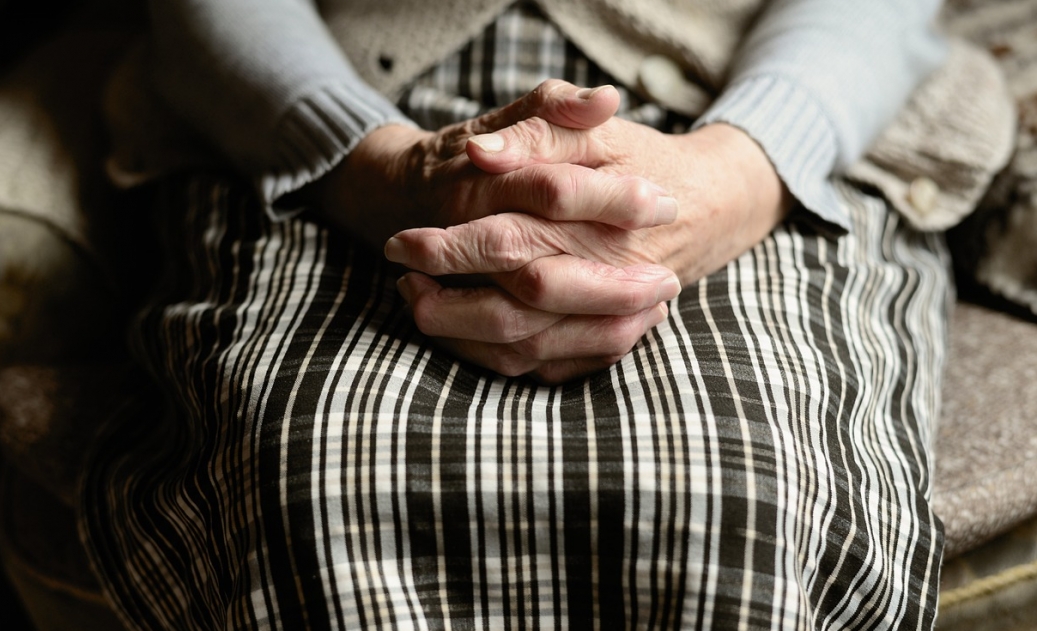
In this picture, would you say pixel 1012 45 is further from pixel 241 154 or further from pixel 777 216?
pixel 241 154

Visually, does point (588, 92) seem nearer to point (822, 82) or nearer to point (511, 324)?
point (511, 324)

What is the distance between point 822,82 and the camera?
0.69 m

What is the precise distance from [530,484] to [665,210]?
194mm

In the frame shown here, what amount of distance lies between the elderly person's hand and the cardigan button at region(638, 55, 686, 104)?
0.63 feet

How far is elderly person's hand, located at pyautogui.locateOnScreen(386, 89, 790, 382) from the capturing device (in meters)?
0.50

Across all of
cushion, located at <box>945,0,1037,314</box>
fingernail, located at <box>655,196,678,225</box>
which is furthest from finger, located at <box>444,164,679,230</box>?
cushion, located at <box>945,0,1037,314</box>

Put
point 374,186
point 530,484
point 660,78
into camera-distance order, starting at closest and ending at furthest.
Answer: point 530,484 < point 374,186 < point 660,78

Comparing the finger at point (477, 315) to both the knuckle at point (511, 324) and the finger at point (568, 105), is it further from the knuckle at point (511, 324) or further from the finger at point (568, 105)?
the finger at point (568, 105)

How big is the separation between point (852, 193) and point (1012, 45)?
34 cm

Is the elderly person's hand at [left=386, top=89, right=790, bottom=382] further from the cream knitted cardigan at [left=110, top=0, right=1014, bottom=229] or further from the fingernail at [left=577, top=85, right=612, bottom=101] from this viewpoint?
the cream knitted cardigan at [left=110, top=0, right=1014, bottom=229]

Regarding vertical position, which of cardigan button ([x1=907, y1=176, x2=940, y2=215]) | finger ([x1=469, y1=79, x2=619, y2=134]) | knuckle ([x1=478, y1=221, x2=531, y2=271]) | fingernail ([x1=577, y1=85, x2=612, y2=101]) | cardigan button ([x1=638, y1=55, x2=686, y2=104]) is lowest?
cardigan button ([x1=907, y1=176, x2=940, y2=215])

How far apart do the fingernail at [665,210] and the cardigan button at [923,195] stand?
36 centimetres

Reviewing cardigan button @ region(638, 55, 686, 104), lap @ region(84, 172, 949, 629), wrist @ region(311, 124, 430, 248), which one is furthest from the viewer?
cardigan button @ region(638, 55, 686, 104)

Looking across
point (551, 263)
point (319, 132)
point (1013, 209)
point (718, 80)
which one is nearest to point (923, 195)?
point (1013, 209)
